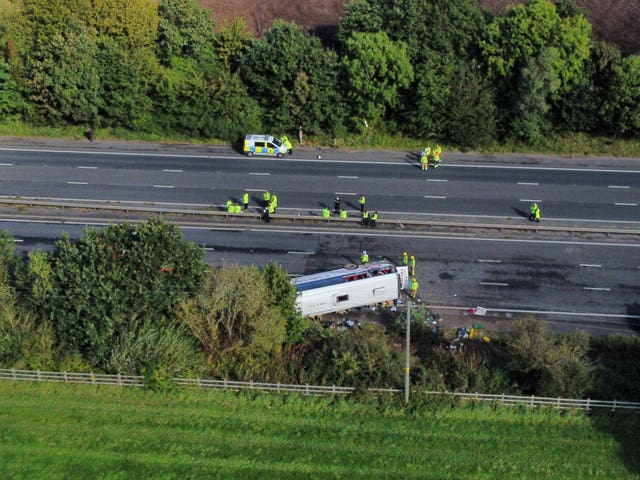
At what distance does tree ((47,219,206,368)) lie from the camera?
33.3m

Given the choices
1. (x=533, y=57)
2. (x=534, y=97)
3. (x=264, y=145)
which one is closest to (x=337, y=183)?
(x=264, y=145)

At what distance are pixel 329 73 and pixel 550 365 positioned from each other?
2728cm

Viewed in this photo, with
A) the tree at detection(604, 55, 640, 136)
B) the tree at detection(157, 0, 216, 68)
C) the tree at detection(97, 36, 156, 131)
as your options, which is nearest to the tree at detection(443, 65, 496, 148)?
the tree at detection(604, 55, 640, 136)

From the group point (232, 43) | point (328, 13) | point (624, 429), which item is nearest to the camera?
point (624, 429)

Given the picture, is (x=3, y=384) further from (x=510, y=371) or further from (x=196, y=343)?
(x=510, y=371)

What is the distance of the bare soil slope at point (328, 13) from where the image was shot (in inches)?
2327

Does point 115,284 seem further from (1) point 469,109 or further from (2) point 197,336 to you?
(1) point 469,109

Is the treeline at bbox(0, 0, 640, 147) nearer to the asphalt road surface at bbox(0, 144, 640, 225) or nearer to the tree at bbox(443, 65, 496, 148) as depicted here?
the tree at bbox(443, 65, 496, 148)

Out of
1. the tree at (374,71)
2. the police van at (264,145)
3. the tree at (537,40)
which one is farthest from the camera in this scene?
A: the police van at (264,145)

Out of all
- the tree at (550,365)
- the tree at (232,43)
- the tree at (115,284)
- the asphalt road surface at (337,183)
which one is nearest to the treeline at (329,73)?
the tree at (232,43)

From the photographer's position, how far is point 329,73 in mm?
52344

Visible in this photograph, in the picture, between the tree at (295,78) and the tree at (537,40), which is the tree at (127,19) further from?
the tree at (537,40)

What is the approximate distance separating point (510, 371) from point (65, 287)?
62.0ft

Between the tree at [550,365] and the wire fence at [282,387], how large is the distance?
1.67 ft
